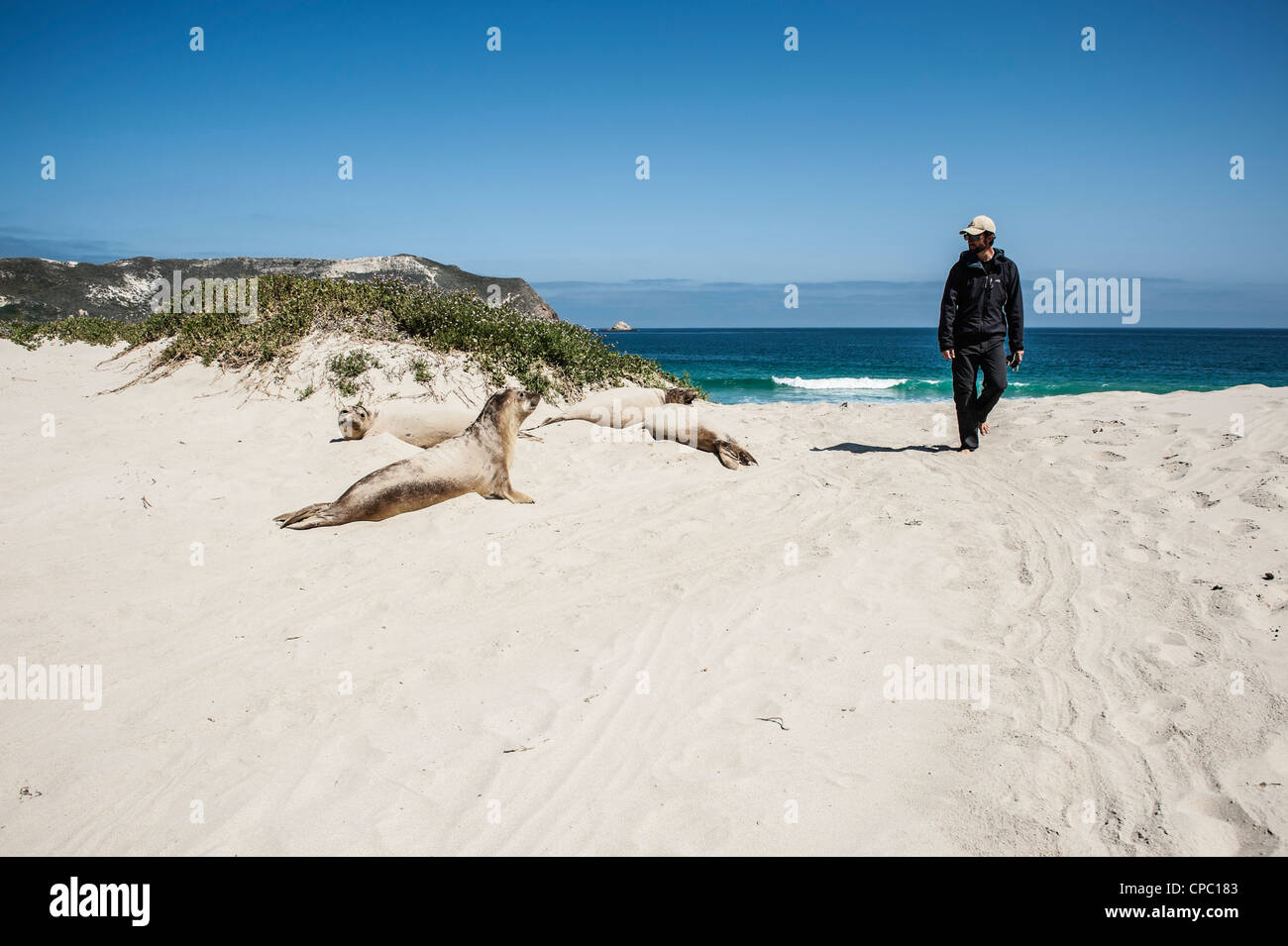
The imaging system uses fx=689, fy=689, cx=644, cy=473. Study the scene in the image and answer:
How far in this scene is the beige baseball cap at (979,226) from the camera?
755cm

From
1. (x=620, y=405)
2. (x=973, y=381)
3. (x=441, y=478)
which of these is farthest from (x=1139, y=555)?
(x=620, y=405)

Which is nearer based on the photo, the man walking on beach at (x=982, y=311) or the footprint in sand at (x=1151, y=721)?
the footprint in sand at (x=1151, y=721)

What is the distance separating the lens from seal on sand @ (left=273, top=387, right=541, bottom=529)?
617 cm

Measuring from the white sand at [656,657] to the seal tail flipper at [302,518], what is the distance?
0.16 metres

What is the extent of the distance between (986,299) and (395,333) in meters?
8.52

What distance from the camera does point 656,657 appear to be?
4.04 metres

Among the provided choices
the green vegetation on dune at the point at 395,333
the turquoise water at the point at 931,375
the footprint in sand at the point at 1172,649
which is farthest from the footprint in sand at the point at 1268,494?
the turquoise water at the point at 931,375

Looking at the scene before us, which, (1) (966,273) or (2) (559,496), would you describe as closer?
(2) (559,496)

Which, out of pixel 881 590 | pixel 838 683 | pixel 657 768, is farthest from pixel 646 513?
pixel 657 768

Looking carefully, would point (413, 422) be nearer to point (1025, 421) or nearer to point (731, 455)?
point (731, 455)

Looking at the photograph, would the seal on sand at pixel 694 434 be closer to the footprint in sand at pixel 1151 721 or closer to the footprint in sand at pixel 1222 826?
the footprint in sand at pixel 1151 721

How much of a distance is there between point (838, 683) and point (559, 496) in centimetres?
399
